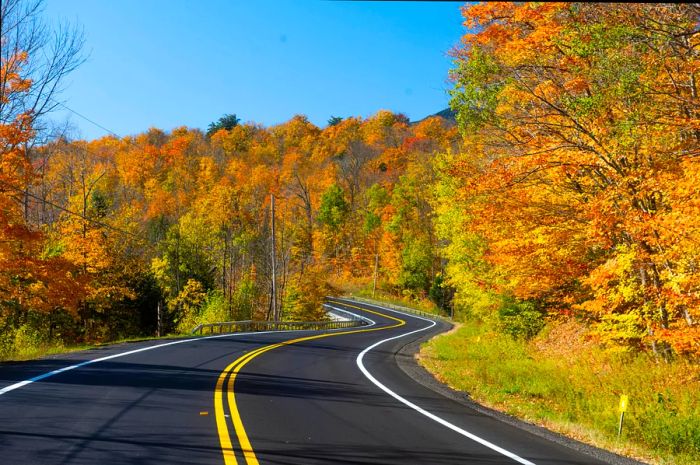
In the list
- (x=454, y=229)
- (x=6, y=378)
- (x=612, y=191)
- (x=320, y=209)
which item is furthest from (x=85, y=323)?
(x=320, y=209)

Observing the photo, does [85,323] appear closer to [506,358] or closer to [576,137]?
[506,358]

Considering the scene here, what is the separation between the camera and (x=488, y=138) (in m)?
14.8

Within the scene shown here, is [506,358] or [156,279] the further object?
[156,279]

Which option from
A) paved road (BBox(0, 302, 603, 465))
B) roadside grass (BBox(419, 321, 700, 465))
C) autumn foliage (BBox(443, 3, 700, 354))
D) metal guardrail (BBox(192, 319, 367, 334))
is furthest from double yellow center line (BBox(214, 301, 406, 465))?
metal guardrail (BBox(192, 319, 367, 334))

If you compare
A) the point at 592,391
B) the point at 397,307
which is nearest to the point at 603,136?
the point at 592,391

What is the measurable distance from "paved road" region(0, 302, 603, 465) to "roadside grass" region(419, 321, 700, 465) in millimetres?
1279

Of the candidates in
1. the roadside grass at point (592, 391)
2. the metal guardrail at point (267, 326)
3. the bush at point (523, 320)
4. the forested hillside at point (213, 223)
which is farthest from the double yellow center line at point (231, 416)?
the metal guardrail at point (267, 326)

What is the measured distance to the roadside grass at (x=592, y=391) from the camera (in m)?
8.86

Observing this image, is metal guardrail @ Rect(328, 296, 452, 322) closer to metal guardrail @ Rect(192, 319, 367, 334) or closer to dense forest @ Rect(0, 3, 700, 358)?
dense forest @ Rect(0, 3, 700, 358)

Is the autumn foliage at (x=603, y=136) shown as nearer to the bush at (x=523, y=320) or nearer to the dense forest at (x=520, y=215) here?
the dense forest at (x=520, y=215)

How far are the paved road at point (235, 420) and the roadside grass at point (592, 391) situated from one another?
4.20 feet

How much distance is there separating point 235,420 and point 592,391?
8.91 meters

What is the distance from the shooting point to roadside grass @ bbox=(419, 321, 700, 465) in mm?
8859

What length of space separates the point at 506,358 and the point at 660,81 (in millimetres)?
11267
